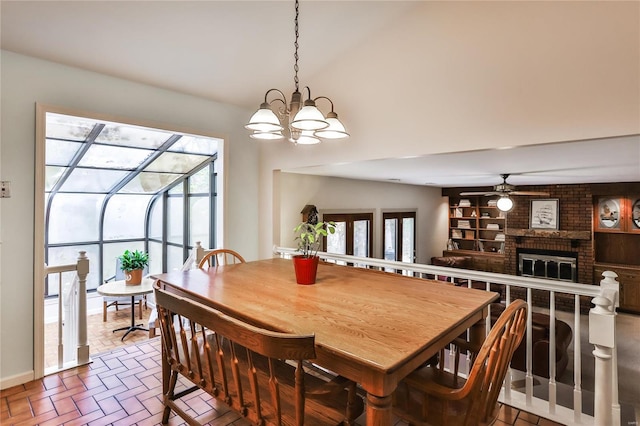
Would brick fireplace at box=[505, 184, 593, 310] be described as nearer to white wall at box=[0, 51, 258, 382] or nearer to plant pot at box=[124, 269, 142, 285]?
plant pot at box=[124, 269, 142, 285]

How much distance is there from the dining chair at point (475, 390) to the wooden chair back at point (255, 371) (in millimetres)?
268

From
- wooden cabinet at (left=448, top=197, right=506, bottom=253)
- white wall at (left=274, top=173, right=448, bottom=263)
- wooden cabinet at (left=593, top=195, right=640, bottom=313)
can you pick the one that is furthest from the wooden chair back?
wooden cabinet at (left=448, top=197, right=506, bottom=253)

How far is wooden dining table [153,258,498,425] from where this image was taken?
3.75 feet

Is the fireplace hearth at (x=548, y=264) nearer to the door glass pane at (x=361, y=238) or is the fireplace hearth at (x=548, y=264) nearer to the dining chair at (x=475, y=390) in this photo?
the door glass pane at (x=361, y=238)

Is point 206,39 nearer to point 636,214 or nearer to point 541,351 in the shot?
point 541,351

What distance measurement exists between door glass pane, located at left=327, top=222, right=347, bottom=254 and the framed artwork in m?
5.17

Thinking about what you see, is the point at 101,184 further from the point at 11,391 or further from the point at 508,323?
the point at 508,323

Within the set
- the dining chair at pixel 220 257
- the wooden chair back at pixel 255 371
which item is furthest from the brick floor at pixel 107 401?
the dining chair at pixel 220 257

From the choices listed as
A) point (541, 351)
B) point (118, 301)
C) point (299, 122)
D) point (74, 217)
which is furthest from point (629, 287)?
point (74, 217)

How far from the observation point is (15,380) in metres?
2.51

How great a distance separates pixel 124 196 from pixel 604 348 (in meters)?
6.45

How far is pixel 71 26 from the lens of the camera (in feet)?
7.52

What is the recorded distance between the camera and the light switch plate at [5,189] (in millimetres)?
2410

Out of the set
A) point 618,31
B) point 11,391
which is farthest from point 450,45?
point 11,391
